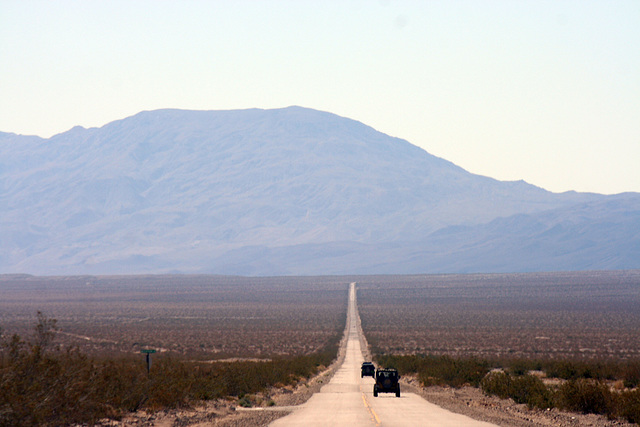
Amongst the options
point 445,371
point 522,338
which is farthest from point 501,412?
point 522,338

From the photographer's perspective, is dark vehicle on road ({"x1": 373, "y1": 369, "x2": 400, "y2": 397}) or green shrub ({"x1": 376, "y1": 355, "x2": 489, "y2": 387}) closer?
dark vehicle on road ({"x1": 373, "y1": 369, "x2": 400, "y2": 397})

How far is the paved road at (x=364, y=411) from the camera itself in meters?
19.4

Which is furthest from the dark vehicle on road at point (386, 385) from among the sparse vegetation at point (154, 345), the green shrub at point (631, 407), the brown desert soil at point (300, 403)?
the green shrub at point (631, 407)

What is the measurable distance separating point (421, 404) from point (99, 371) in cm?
1096

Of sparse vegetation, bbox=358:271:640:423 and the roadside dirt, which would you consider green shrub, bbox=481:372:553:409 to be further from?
the roadside dirt

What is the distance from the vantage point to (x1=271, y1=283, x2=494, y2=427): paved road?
1944 centimetres

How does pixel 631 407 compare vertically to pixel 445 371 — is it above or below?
above

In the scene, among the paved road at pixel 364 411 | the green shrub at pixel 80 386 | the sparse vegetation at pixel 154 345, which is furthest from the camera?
the paved road at pixel 364 411

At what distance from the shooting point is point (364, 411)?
22.3 meters

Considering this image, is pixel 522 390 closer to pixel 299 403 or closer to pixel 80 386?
pixel 299 403

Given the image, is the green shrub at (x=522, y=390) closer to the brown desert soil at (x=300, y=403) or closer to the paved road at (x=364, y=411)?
the brown desert soil at (x=300, y=403)

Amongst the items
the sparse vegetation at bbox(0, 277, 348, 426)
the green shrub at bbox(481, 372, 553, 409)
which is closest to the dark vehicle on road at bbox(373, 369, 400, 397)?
the green shrub at bbox(481, 372, 553, 409)

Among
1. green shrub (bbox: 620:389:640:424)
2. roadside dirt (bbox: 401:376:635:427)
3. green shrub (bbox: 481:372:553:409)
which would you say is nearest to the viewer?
green shrub (bbox: 620:389:640:424)

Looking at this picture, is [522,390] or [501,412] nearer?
[501,412]
